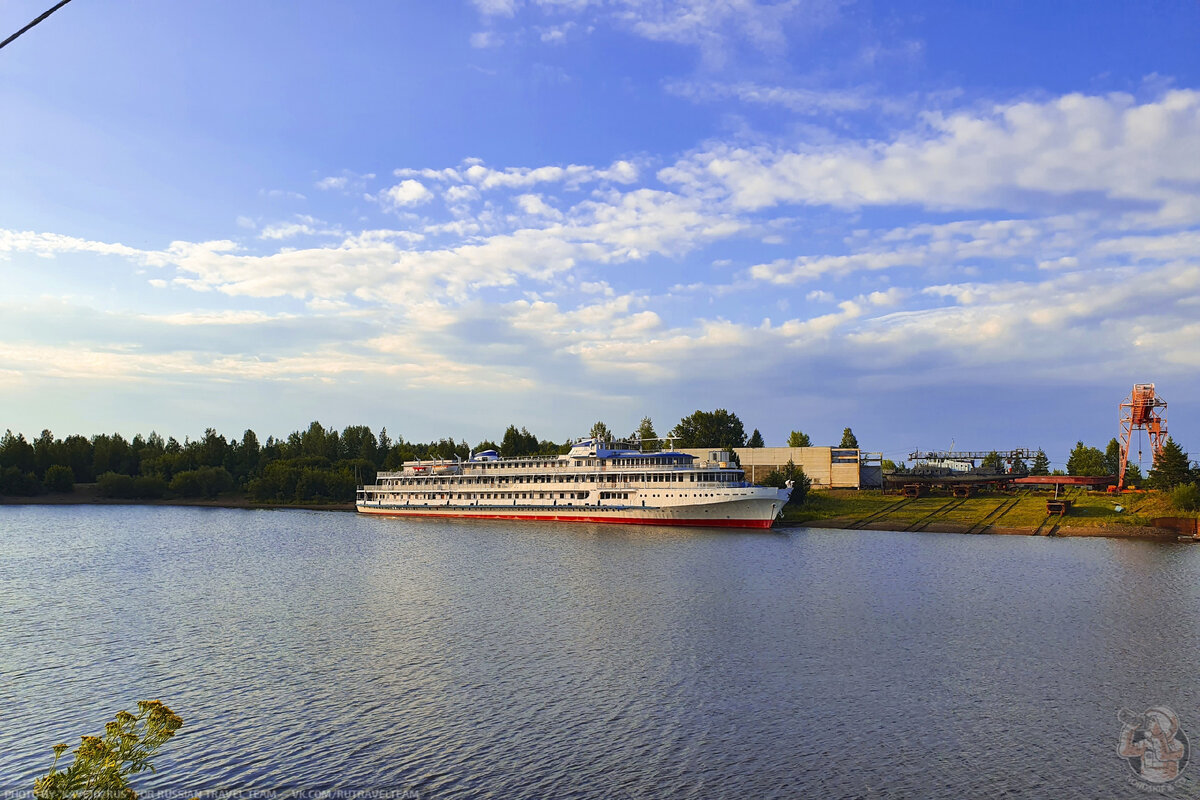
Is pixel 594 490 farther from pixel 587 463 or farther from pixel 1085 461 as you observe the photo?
pixel 1085 461

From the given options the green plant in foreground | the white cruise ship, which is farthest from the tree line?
the green plant in foreground

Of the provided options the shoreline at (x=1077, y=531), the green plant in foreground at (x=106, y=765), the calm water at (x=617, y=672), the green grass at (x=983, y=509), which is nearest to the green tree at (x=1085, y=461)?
the green grass at (x=983, y=509)

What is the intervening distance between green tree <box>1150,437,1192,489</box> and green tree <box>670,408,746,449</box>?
72074mm

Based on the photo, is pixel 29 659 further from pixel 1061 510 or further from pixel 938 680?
pixel 1061 510

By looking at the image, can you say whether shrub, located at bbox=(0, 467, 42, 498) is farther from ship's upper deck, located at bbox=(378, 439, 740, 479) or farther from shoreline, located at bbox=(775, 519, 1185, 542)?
shoreline, located at bbox=(775, 519, 1185, 542)

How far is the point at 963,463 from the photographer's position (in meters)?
145

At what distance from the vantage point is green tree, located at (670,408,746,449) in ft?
512

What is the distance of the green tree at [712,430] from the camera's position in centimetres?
15612

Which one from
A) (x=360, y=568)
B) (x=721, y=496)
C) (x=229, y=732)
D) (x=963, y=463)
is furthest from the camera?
(x=963, y=463)

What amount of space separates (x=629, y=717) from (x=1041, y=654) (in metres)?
20.5

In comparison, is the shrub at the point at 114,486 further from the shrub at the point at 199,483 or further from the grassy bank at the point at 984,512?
the grassy bank at the point at 984,512

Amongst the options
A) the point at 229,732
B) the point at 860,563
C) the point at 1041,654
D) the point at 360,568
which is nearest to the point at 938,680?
the point at 1041,654

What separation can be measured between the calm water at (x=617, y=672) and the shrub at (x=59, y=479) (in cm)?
12456

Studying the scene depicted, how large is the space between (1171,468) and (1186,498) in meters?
13.0
